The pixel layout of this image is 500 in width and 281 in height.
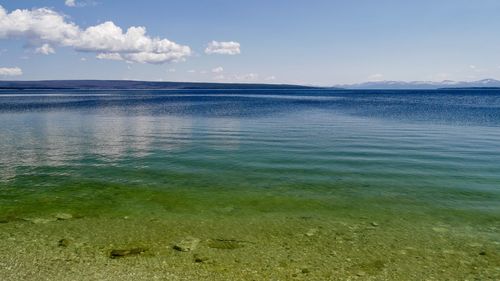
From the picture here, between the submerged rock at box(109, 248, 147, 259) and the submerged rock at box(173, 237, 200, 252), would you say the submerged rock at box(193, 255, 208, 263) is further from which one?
the submerged rock at box(109, 248, 147, 259)

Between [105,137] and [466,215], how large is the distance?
3208cm

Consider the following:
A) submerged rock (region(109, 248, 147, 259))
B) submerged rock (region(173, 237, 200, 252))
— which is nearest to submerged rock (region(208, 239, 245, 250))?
submerged rock (region(173, 237, 200, 252))

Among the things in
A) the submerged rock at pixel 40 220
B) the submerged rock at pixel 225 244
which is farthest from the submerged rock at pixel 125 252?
the submerged rock at pixel 40 220

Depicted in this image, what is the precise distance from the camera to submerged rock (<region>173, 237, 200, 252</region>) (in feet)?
39.6

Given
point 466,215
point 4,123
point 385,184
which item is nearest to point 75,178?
point 385,184

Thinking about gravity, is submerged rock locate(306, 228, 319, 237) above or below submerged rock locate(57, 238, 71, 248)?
above

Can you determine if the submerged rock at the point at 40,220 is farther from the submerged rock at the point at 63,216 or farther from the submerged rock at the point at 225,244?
the submerged rock at the point at 225,244

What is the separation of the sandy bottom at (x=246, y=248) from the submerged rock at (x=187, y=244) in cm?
8

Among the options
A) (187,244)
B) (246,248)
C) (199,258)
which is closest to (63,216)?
(187,244)

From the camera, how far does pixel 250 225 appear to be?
14.2 metres

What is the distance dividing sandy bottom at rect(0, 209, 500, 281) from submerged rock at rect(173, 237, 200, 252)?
80 mm

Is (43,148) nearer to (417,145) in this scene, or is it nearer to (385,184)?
(385,184)

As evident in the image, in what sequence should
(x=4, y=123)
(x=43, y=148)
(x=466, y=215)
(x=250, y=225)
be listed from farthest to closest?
(x=4, y=123)
(x=43, y=148)
(x=466, y=215)
(x=250, y=225)

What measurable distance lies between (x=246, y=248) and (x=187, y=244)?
1.92 m
